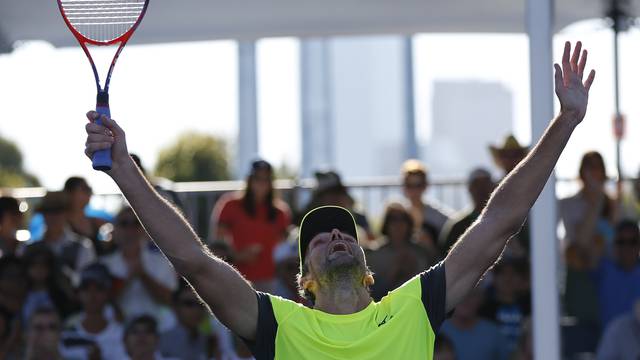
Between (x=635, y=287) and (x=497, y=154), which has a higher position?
(x=497, y=154)

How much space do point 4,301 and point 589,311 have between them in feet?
12.0

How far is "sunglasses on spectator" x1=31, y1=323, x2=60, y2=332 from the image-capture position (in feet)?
24.9

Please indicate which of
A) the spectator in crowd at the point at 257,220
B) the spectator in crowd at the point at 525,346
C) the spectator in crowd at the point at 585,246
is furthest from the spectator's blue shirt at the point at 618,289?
the spectator in crowd at the point at 257,220

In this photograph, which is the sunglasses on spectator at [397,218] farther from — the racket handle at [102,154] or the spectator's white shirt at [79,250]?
the racket handle at [102,154]

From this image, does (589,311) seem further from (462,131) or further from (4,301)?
(462,131)

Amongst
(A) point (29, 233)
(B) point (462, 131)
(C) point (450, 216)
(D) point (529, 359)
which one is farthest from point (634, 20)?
(B) point (462, 131)

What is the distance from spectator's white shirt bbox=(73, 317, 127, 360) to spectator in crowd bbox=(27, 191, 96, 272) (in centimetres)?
71

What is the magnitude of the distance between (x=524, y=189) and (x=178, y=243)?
105 centimetres

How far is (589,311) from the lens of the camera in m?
8.36

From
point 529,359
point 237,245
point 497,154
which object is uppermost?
point 497,154

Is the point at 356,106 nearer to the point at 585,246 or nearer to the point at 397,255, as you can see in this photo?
the point at 585,246

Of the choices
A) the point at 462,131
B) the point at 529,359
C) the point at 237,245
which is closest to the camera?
the point at 529,359

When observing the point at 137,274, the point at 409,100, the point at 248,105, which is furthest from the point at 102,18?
the point at 409,100

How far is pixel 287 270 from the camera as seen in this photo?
8.08m
